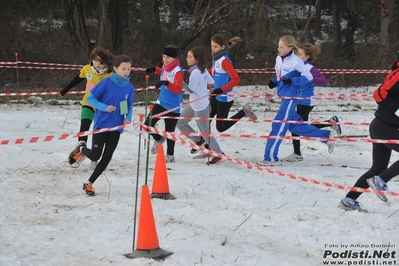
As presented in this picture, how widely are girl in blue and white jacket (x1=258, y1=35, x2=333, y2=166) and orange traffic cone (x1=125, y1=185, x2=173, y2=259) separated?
4.73 meters

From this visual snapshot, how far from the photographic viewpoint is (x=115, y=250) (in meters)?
5.87

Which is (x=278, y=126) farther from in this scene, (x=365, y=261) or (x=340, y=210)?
(x=365, y=261)

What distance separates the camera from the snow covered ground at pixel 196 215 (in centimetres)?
581

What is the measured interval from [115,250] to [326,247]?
180cm

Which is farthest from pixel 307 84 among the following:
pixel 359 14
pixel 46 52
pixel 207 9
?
pixel 359 14

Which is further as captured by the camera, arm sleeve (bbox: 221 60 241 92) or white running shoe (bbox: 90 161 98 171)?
arm sleeve (bbox: 221 60 241 92)

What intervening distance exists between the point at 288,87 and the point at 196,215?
373 centimetres

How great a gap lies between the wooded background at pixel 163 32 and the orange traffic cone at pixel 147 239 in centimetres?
1853

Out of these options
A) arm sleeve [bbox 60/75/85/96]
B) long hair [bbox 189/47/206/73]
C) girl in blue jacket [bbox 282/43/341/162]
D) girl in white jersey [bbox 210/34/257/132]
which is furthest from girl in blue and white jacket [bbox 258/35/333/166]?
arm sleeve [bbox 60/75/85/96]

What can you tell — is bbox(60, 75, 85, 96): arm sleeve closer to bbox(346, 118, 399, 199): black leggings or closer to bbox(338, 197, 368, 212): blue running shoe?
bbox(338, 197, 368, 212): blue running shoe

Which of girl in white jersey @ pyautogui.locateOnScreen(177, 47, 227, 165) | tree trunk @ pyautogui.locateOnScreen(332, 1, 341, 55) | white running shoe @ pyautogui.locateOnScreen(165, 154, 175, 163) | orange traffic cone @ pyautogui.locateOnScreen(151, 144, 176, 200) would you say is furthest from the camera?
tree trunk @ pyautogui.locateOnScreen(332, 1, 341, 55)

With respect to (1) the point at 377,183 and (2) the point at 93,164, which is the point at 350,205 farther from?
(2) the point at 93,164

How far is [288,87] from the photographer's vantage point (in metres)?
10.2

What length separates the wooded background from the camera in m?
25.2
